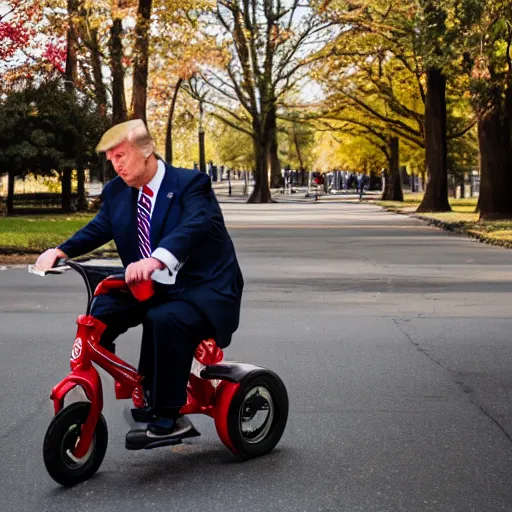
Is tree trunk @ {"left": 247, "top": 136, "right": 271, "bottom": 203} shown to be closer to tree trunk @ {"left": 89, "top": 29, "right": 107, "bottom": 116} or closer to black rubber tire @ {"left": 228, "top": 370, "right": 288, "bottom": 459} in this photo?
tree trunk @ {"left": 89, "top": 29, "right": 107, "bottom": 116}

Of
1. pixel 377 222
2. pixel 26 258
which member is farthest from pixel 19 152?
pixel 26 258

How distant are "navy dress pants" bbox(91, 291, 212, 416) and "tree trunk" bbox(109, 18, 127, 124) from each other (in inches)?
1094

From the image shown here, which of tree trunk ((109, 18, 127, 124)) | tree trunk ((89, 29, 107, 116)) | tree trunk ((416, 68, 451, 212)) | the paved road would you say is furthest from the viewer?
tree trunk ((89, 29, 107, 116))

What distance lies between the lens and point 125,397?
5555 mm

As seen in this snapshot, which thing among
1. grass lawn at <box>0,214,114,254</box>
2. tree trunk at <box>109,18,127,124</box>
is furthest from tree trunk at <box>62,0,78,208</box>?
grass lawn at <box>0,214,114,254</box>

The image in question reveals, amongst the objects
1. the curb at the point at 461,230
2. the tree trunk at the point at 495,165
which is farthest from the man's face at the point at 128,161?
the tree trunk at the point at 495,165

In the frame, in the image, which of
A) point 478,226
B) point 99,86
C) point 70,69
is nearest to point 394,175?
point 99,86

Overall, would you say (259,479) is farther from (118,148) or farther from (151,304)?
(118,148)

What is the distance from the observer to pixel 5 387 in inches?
318

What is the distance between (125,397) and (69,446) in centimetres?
38

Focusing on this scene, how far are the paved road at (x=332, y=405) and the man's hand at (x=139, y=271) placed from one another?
95 centimetres

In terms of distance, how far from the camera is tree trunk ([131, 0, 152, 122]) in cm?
3119

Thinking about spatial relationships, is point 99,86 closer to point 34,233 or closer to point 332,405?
point 34,233

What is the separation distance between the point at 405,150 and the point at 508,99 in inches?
1206
